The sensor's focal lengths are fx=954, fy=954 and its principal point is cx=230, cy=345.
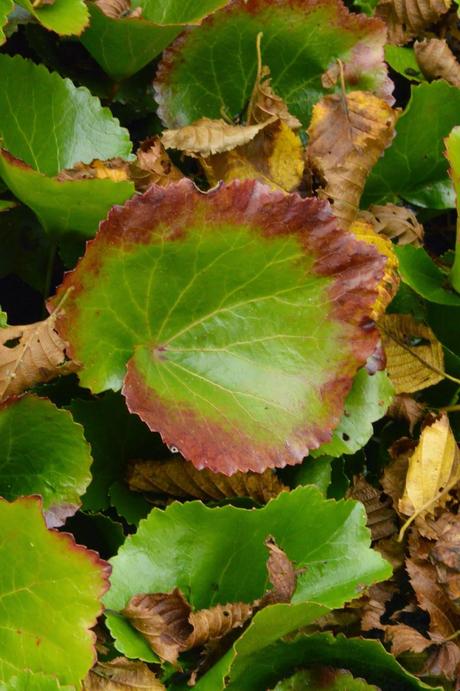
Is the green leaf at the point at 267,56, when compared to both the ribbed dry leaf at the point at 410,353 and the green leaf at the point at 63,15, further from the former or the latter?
the ribbed dry leaf at the point at 410,353

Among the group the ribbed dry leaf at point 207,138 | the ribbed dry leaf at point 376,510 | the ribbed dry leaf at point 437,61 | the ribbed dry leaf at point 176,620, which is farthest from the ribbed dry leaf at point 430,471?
the ribbed dry leaf at point 437,61

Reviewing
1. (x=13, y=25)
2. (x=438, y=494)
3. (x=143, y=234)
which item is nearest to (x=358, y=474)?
(x=438, y=494)

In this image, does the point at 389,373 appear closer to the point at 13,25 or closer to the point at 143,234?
the point at 143,234

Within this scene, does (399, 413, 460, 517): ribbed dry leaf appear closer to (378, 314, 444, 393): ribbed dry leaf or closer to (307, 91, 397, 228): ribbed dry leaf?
(378, 314, 444, 393): ribbed dry leaf

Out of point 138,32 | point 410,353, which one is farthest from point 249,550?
point 138,32

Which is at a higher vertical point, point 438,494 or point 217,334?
point 217,334

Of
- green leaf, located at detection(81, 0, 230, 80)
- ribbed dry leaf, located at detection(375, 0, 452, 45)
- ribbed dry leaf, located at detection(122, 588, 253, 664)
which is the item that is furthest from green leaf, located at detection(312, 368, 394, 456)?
ribbed dry leaf, located at detection(375, 0, 452, 45)
